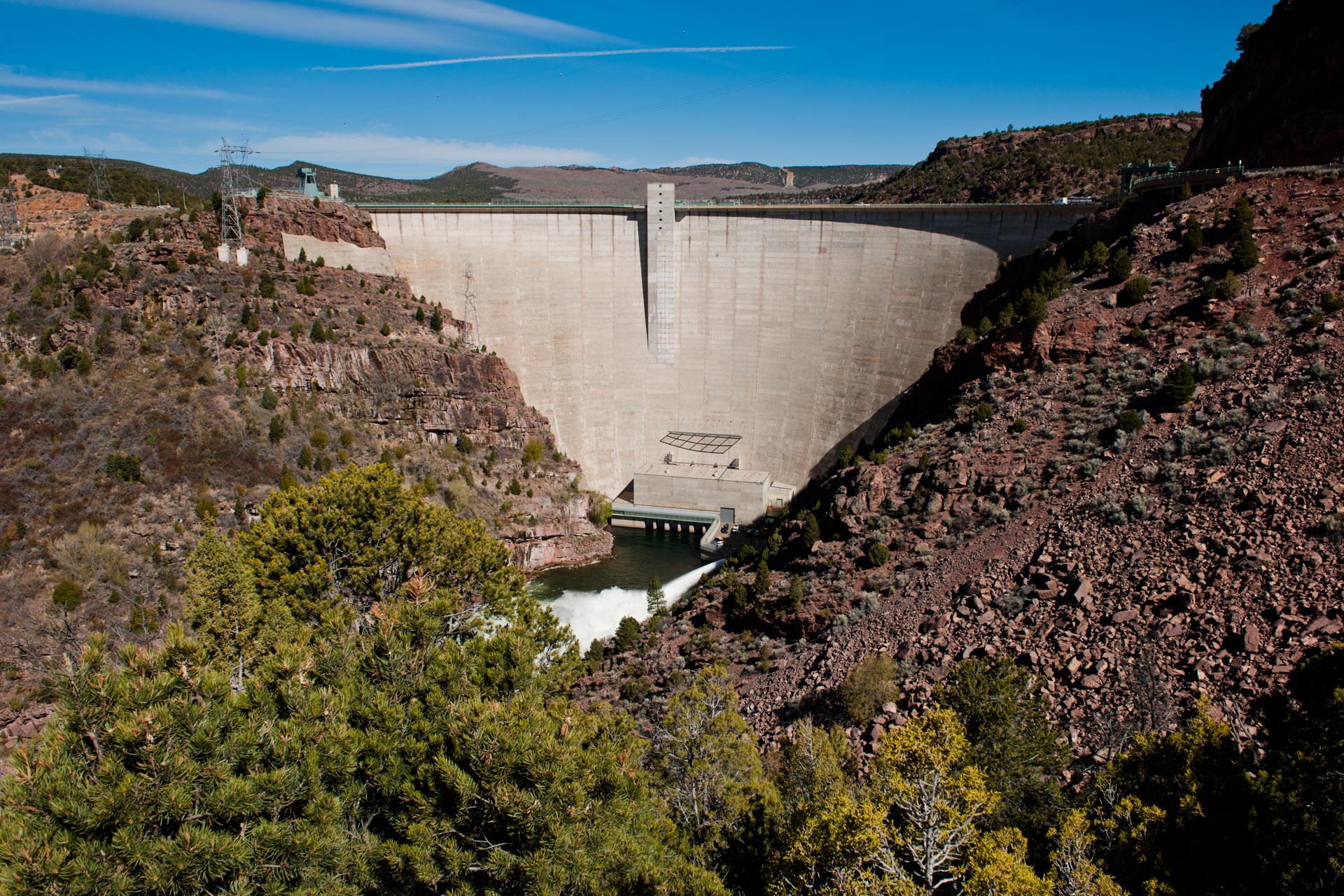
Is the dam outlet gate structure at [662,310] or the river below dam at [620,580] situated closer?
the river below dam at [620,580]

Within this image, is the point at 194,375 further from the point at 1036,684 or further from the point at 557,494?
the point at 1036,684

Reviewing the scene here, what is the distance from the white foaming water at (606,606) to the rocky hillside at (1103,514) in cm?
377

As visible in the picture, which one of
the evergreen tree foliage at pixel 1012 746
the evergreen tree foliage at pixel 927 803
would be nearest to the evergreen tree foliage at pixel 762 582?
the evergreen tree foliage at pixel 1012 746

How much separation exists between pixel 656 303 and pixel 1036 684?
119ft

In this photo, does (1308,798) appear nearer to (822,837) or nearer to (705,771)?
(822,837)

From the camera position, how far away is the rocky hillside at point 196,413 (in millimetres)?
31234

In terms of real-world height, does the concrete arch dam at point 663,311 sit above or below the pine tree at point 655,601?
above

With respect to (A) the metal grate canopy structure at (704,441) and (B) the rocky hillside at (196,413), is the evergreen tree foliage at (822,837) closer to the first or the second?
(B) the rocky hillside at (196,413)

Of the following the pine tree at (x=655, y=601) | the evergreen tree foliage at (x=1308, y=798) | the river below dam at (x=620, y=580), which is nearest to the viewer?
the evergreen tree foliage at (x=1308, y=798)

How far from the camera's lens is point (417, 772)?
10.3 metres

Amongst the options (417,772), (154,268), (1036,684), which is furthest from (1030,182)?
(417,772)

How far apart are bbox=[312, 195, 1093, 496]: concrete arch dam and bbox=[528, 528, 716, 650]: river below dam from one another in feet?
18.3

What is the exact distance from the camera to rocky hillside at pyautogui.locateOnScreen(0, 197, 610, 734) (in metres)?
31.2

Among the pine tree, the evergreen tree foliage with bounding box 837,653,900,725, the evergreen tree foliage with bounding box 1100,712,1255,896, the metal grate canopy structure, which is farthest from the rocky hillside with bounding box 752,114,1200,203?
the evergreen tree foliage with bounding box 1100,712,1255,896
